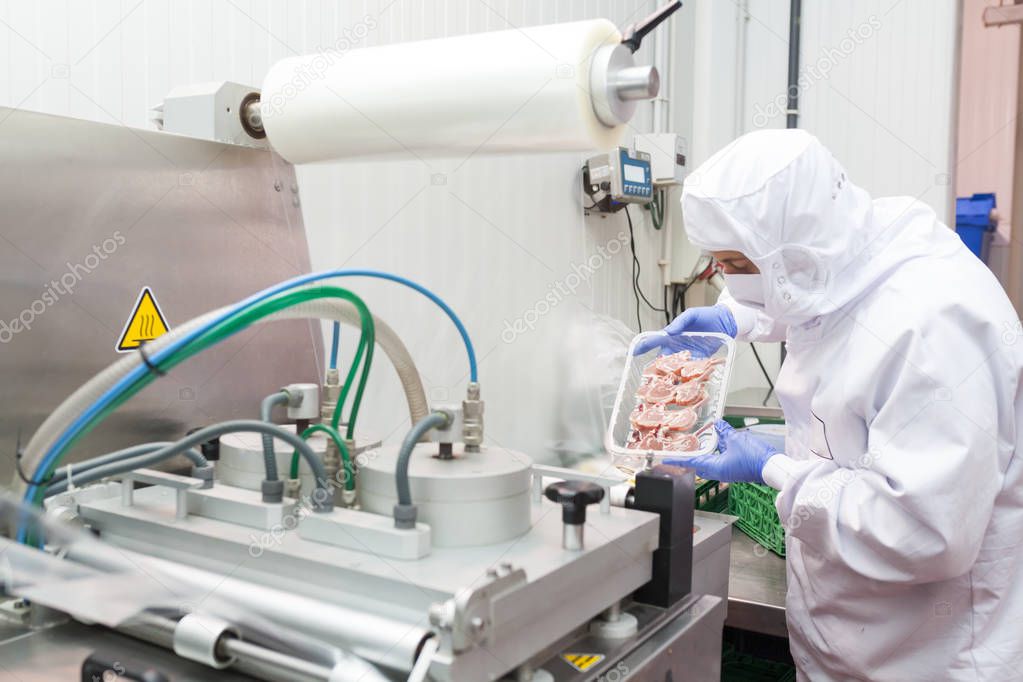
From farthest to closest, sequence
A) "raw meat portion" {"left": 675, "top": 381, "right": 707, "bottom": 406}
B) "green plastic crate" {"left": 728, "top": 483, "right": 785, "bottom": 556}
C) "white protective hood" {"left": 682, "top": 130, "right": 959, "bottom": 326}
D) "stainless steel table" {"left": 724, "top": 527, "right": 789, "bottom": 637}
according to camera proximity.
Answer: "raw meat portion" {"left": 675, "top": 381, "right": 707, "bottom": 406}
"green plastic crate" {"left": 728, "top": 483, "right": 785, "bottom": 556}
"stainless steel table" {"left": 724, "top": 527, "right": 789, "bottom": 637}
"white protective hood" {"left": 682, "top": 130, "right": 959, "bottom": 326}

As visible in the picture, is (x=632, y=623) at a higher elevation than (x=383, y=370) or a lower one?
lower

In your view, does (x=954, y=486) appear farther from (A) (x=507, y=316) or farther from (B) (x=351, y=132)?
(A) (x=507, y=316)

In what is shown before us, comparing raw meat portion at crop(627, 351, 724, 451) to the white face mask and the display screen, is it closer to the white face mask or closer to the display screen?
the white face mask

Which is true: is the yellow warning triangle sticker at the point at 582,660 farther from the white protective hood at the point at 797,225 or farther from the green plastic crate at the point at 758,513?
the green plastic crate at the point at 758,513

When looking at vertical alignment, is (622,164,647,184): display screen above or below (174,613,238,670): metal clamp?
above

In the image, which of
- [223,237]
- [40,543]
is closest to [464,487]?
[40,543]

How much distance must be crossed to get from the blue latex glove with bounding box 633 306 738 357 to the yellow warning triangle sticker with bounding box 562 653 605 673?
130 centimetres

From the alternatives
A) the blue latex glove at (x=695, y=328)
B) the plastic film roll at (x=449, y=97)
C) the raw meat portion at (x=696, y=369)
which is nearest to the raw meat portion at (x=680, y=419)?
the raw meat portion at (x=696, y=369)

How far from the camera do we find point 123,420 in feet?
3.29

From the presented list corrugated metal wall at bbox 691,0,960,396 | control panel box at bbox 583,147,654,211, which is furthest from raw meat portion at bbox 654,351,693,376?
corrugated metal wall at bbox 691,0,960,396

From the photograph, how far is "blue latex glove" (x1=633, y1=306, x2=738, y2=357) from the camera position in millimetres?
2023

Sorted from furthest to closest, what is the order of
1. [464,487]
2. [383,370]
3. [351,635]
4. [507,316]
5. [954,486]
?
1. [507,316]
2. [383,370]
3. [954,486]
4. [464,487]
5. [351,635]

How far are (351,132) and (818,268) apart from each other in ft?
2.55

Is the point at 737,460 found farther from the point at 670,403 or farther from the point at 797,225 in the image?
the point at 797,225
